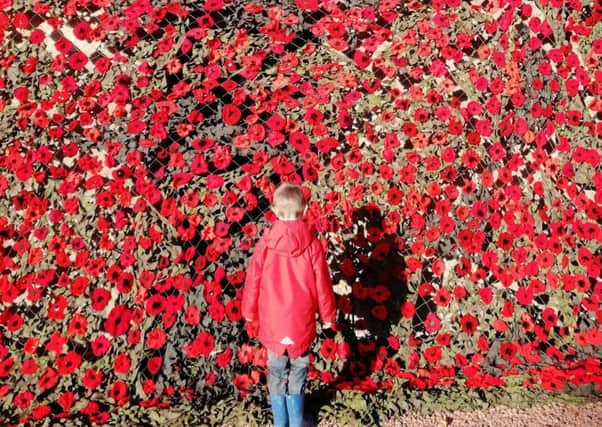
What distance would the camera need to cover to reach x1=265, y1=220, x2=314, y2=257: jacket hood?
1.96 m

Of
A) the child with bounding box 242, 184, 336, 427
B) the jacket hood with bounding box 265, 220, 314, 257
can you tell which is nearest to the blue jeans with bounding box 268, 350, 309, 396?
the child with bounding box 242, 184, 336, 427

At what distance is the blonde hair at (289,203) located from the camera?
6.41ft

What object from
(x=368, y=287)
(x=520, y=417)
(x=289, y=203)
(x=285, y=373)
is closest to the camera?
(x=289, y=203)

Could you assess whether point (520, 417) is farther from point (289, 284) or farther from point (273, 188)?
point (273, 188)

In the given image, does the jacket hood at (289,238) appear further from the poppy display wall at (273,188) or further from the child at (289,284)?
the poppy display wall at (273,188)

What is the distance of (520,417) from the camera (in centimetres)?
246

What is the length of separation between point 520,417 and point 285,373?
134 cm

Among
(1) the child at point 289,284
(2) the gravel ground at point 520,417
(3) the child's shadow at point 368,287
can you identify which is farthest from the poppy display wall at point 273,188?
(1) the child at point 289,284

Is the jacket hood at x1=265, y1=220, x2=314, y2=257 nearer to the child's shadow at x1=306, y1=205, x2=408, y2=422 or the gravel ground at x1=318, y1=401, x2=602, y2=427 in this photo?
the child's shadow at x1=306, y1=205, x2=408, y2=422

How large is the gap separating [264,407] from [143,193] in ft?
4.70

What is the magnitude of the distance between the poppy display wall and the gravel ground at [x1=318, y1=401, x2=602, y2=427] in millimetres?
173

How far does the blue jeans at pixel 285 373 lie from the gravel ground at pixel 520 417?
0.38m

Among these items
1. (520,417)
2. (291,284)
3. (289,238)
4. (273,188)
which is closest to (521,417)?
(520,417)

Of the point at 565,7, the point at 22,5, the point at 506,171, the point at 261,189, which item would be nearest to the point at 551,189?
the point at 506,171
